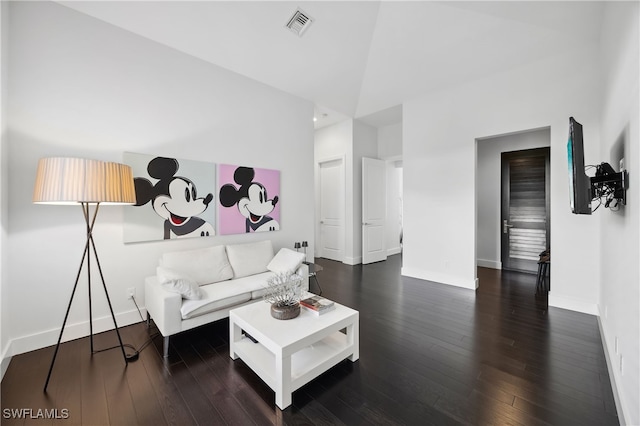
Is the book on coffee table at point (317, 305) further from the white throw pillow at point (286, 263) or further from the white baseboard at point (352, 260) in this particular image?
the white baseboard at point (352, 260)

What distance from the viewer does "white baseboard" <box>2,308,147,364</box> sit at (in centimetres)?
229

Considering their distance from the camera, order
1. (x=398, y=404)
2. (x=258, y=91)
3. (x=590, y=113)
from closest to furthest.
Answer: (x=398, y=404) → (x=590, y=113) → (x=258, y=91)

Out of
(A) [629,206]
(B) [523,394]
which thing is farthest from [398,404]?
(A) [629,206]

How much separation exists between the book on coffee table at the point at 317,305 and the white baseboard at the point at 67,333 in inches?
78.4

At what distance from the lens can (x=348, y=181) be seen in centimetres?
575

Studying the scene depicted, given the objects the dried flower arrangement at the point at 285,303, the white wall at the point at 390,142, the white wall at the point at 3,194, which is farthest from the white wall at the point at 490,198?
the white wall at the point at 3,194

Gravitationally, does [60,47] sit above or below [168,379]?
above

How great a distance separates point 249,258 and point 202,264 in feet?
1.94

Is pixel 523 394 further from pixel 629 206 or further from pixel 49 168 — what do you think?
pixel 49 168

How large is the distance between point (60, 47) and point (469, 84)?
16.4ft

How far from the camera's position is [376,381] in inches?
75.9

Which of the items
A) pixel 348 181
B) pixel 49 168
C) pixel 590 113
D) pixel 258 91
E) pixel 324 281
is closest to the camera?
pixel 49 168

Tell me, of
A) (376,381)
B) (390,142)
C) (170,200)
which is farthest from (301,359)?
(390,142)

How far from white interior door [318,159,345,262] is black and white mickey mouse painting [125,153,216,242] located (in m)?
3.12
